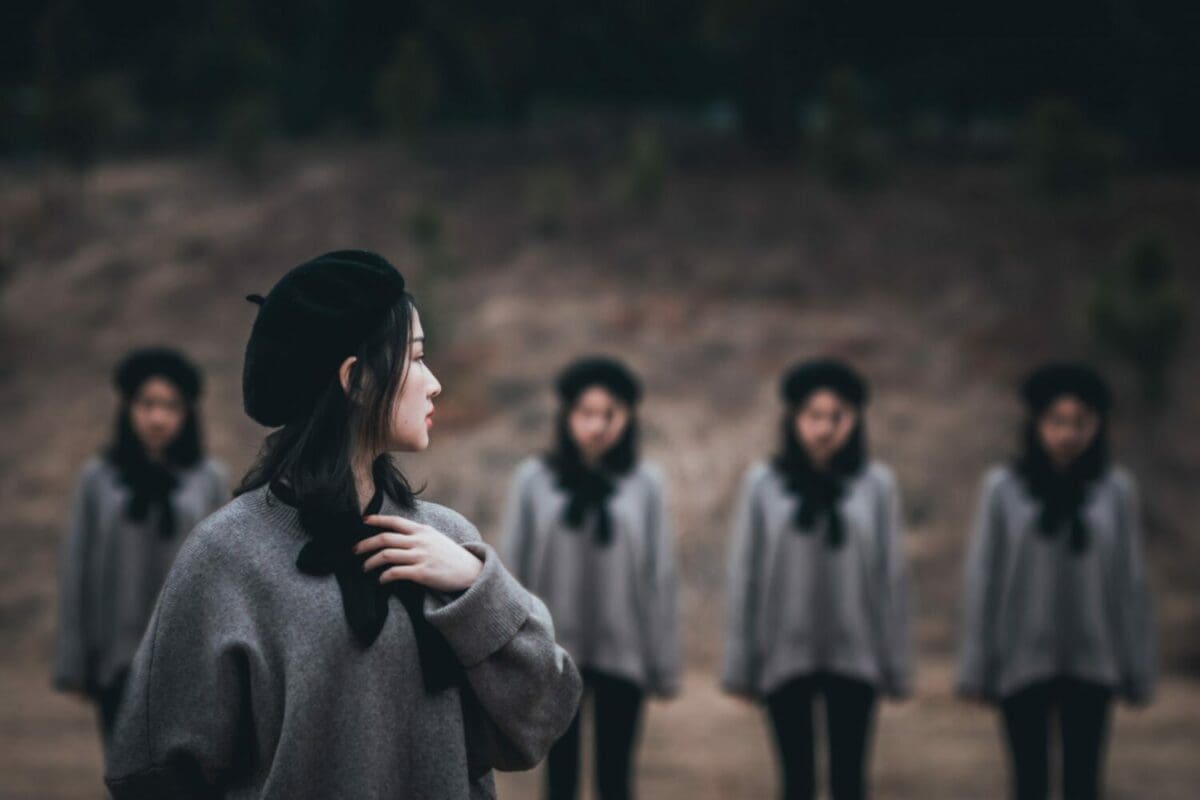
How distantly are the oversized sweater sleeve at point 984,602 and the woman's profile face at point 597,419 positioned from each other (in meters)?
1.59

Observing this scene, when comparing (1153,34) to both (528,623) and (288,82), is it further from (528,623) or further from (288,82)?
(528,623)

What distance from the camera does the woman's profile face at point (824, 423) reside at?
541 centimetres

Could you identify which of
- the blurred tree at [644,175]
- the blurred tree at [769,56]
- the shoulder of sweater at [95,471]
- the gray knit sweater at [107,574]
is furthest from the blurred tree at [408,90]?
the gray knit sweater at [107,574]

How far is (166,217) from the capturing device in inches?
791

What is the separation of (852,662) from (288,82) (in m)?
17.9

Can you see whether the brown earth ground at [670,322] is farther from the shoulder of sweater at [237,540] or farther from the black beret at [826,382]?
the shoulder of sweater at [237,540]

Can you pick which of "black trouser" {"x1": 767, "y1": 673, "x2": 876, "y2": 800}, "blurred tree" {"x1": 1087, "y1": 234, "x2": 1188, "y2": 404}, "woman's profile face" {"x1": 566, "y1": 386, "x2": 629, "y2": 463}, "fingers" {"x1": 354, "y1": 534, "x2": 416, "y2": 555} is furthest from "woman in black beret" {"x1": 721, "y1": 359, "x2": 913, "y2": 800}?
"blurred tree" {"x1": 1087, "y1": 234, "x2": 1188, "y2": 404}

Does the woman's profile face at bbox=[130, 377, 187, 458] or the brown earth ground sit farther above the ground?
the brown earth ground

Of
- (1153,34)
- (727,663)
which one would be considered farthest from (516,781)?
(1153,34)

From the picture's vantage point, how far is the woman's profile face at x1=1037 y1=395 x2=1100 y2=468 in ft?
17.5

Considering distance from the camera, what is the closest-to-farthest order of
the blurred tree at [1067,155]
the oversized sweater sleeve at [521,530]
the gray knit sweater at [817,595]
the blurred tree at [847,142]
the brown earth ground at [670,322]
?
the gray knit sweater at [817,595], the oversized sweater sleeve at [521,530], the brown earth ground at [670,322], the blurred tree at [1067,155], the blurred tree at [847,142]

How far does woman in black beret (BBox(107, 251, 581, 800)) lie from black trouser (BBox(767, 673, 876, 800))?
3.14m

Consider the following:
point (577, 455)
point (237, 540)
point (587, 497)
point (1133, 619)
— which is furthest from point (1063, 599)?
point (237, 540)

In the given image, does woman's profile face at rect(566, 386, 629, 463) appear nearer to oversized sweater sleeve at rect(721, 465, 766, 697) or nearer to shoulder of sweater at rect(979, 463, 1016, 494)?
oversized sweater sleeve at rect(721, 465, 766, 697)
